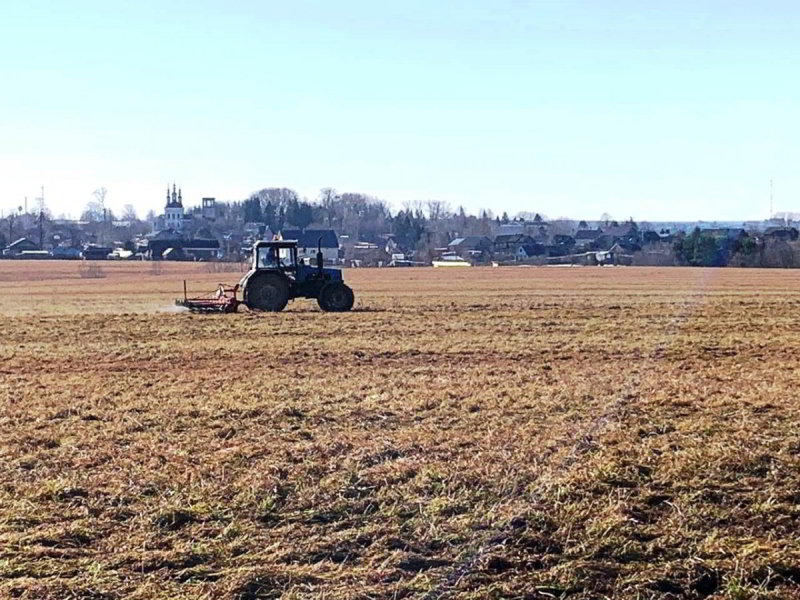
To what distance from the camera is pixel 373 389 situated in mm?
12555

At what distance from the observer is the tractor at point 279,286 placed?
2617cm

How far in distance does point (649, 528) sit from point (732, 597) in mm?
1007

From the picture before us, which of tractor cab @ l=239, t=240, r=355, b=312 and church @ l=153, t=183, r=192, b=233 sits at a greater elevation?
church @ l=153, t=183, r=192, b=233

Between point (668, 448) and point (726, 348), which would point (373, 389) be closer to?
point (668, 448)

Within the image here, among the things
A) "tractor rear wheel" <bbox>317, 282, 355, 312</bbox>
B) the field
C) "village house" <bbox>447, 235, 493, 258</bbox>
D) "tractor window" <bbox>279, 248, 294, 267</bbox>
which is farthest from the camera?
"village house" <bbox>447, 235, 493, 258</bbox>

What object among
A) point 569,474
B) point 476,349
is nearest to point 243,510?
point 569,474

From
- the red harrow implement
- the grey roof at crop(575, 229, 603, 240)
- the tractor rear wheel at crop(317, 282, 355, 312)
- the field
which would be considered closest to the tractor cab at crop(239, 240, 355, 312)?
the tractor rear wheel at crop(317, 282, 355, 312)

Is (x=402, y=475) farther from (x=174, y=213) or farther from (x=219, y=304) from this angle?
(x=174, y=213)

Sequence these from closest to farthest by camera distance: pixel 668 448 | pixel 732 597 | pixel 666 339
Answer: pixel 732 597 < pixel 668 448 < pixel 666 339

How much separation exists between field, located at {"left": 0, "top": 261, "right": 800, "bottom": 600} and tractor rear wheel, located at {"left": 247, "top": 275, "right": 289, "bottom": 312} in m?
9.06

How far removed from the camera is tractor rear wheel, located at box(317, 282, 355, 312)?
26.7 meters

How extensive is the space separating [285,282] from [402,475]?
1878 cm

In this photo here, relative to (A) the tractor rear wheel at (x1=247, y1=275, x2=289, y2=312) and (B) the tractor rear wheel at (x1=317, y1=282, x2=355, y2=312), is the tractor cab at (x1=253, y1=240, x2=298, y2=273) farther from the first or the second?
(B) the tractor rear wheel at (x1=317, y1=282, x2=355, y2=312)

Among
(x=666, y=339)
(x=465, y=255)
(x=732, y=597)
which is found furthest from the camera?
(x=465, y=255)
